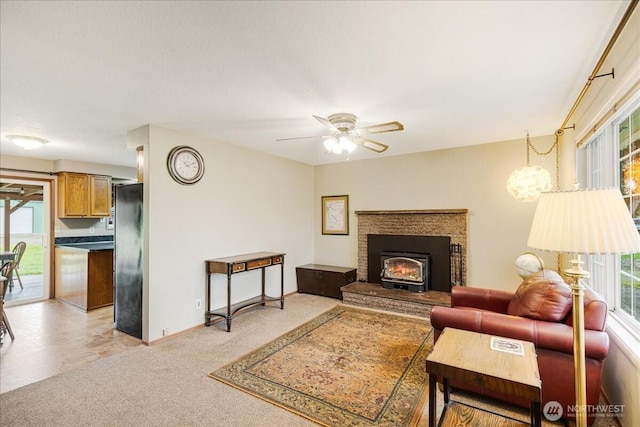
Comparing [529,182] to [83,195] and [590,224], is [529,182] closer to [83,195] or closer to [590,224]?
[590,224]

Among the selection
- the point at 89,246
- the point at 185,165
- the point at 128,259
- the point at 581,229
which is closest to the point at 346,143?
the point at 185,165

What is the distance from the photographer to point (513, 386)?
1546 millimetres

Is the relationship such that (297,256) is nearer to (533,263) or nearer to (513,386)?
(533,263)

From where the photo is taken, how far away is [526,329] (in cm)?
207

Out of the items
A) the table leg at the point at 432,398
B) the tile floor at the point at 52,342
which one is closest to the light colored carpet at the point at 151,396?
the tile floor at the point at 52,342

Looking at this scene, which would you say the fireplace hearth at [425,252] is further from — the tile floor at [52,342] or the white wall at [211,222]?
the tile floor at [52,342]

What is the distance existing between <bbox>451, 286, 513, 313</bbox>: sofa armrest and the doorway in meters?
6.67

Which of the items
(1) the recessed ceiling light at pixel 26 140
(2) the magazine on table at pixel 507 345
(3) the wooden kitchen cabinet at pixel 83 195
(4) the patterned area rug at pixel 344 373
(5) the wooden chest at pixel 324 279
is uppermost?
(1) the recessed ceiling light at pixel 26 140

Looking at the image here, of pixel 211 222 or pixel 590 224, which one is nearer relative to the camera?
pixel 590 224

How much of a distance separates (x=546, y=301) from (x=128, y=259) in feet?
14.0

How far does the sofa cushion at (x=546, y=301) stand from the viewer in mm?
2133

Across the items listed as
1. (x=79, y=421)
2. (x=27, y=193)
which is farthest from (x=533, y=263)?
(x=27, y=193)

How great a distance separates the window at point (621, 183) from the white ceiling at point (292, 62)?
1.56 feet

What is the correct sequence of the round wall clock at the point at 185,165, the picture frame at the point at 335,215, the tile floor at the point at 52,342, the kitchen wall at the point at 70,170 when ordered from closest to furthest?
the tile floor at the point at 52,342
the round wall clock at the point at 185,165
the kitchen wall at the point at 70,170
the picture frame at the point at 335,215
